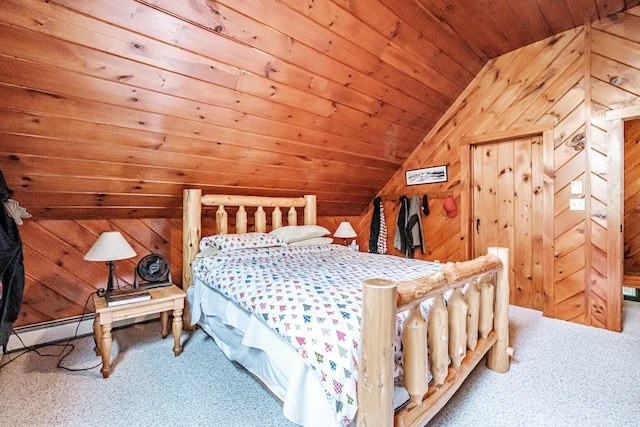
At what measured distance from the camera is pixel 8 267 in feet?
5.41

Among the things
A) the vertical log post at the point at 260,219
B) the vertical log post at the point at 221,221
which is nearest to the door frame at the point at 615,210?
the vertical log post at the point at 260,219

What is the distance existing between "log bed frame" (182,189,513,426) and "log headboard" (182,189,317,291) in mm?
2013

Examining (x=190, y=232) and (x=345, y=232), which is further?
(x=345, y=232)

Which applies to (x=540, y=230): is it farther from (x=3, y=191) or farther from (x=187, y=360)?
(x=3, y=191)

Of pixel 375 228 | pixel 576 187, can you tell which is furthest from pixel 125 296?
pixel 576 187

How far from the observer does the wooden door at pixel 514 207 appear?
9.91 feet

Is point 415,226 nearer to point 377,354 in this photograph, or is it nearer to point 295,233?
point 295,233

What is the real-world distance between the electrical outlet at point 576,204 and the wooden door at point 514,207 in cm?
29

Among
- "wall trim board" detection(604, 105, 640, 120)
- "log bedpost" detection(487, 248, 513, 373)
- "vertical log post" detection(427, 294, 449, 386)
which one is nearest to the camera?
"vertical log post" detection(427, 294, 449, 386)

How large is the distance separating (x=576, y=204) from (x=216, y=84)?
3.19m

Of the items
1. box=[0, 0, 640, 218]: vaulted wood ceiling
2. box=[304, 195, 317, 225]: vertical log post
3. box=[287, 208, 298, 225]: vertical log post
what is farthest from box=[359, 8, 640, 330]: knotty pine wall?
box=[287, 208, 298, 225]: vertical log post

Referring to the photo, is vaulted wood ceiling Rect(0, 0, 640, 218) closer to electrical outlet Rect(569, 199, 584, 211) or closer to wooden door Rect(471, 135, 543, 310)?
wooden door Rect(471, 135, 543, 310)

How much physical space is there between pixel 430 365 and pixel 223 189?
2.37m

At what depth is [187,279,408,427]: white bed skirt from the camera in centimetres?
113
